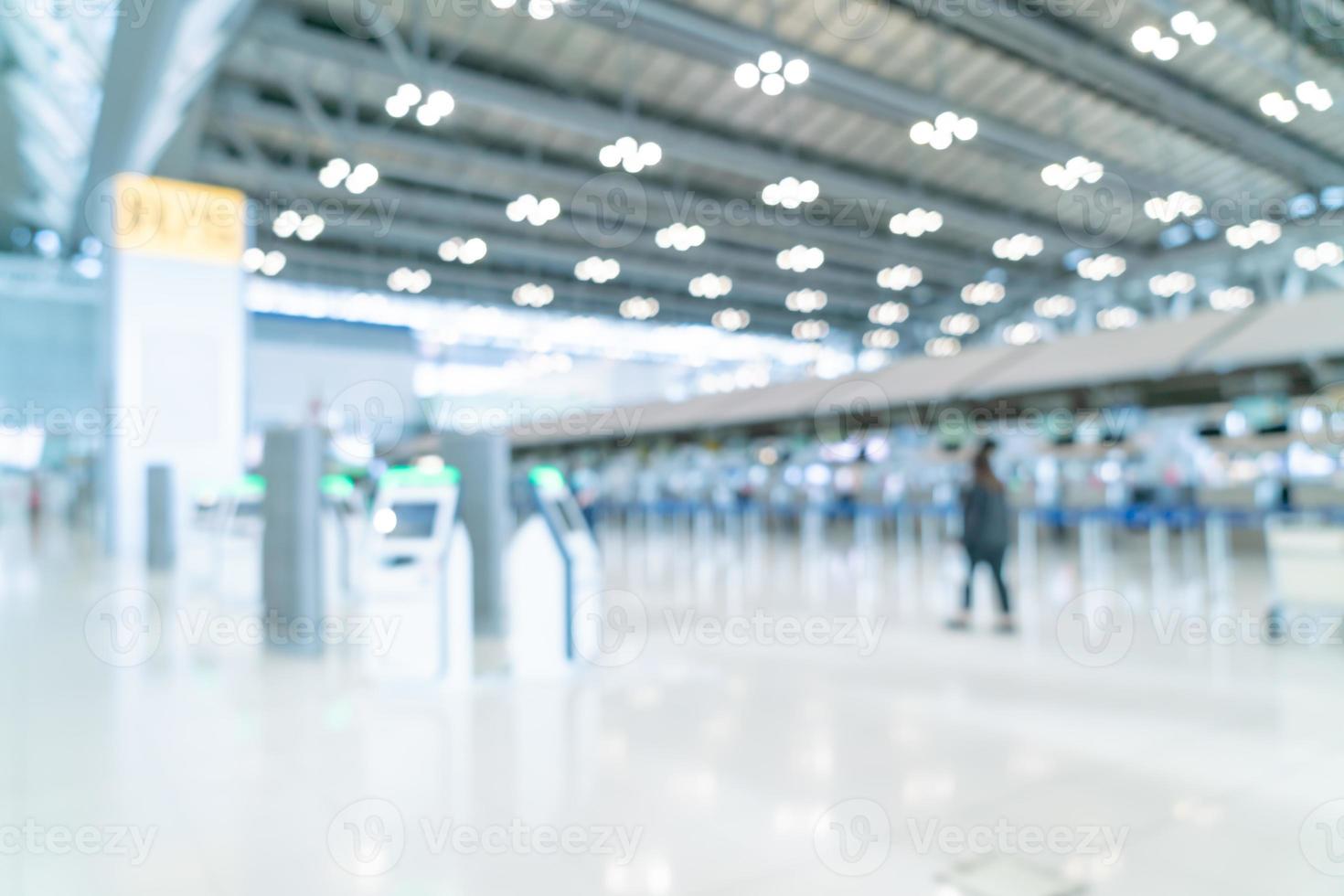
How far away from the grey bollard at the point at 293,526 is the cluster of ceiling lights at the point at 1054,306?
70.4 feet

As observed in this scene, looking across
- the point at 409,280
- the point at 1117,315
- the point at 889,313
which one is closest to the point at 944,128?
the point at 409,280

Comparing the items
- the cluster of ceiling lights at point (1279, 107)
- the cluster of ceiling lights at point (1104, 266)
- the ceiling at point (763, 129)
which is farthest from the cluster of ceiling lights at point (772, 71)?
the cluster of ceiling lights at point (1104, 266)

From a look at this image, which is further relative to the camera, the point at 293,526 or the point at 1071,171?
the point at 1071,171

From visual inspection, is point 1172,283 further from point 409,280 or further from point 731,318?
→ point 409,280

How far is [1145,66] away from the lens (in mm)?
10750

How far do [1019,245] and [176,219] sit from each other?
15.2 m

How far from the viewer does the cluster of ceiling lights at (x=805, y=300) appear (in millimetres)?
22809

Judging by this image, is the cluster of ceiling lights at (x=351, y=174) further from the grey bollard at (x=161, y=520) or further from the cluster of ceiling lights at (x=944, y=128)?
the cluster of ceiling lights at (x=944, y=128)

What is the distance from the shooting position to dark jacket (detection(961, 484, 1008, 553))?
5.52 meters

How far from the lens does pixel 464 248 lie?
→ 53.8 ft

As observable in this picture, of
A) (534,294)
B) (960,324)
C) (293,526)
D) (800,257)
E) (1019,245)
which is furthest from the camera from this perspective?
(960,324)

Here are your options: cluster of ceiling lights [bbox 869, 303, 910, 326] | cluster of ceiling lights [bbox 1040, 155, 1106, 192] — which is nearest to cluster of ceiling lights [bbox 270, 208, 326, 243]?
cluster of ceiling lights [bbox 1040, 155, 1106, 192]

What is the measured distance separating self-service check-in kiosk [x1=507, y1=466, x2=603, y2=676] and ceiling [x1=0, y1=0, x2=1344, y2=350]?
18.8 ft

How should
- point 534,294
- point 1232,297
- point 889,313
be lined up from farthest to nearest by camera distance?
1. point 889,313
2. point 534,294
3. point 1232,297
